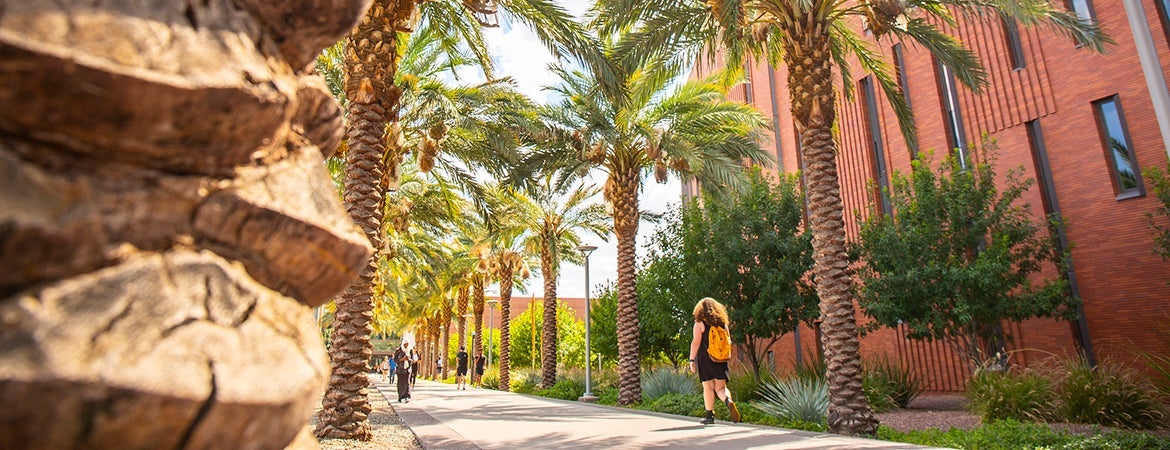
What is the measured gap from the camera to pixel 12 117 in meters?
1.25

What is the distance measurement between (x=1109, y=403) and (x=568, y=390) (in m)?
13.8

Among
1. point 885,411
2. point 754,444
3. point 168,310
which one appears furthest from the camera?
point 885,411

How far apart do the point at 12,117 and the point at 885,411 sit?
13.9 metres

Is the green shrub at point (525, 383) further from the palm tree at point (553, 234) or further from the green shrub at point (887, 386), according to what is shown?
the green shrub at point (887, 386)

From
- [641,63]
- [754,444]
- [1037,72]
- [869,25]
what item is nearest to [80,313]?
[754,444]

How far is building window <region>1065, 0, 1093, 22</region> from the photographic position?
15922 mm

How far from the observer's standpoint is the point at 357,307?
8.55 meters

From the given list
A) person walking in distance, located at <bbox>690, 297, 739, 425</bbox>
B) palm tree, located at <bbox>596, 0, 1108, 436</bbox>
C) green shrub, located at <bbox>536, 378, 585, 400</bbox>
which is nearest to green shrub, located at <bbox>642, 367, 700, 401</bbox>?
green shrub, located at <bbox>536, 378, 585, 400</bbox>

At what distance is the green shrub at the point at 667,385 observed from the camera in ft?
48.0

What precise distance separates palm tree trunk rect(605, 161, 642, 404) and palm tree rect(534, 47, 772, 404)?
1.0 inches

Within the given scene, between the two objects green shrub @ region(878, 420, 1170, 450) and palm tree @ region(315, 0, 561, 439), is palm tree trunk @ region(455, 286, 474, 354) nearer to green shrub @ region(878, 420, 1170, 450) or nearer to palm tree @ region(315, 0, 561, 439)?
palm tree @ region(315, 0, 561, 439)

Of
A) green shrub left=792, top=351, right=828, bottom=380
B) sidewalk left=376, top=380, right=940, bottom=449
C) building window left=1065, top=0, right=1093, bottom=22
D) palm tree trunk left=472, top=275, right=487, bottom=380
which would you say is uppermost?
building window left=1065, top=0, right=1093, bottom=22

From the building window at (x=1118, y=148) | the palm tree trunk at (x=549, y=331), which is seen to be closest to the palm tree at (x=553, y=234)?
the palm tree trunk at (x=549, y=331)

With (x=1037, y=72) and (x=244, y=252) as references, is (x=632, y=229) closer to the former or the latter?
(x=1037, y=72)
